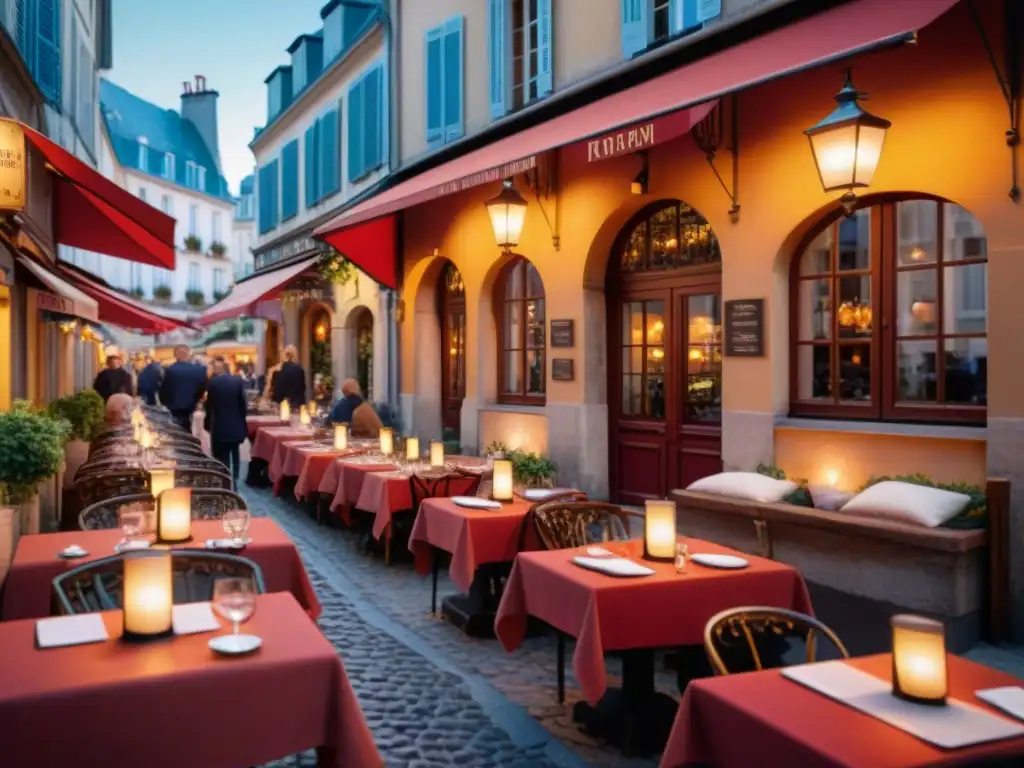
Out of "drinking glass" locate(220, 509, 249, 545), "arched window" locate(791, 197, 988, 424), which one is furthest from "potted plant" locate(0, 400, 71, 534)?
"arched window" locate(791, 197, 988, 424)

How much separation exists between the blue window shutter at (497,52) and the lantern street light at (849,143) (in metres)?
6.24

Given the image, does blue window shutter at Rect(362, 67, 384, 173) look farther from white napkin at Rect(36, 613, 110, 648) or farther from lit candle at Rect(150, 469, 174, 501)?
white napkin at Rect(36, 613, 110, 648)

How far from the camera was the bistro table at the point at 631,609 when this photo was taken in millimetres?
3904

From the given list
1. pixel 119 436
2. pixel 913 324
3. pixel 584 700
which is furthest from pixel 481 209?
pixel 584 700

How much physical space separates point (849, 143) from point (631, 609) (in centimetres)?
330

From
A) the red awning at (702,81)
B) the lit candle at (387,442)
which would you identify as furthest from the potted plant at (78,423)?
the red awning at (702,81)

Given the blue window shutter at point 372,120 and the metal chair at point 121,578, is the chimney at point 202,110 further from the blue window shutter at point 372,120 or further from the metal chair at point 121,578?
the metal chair at point 121,578

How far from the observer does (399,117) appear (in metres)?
14.1

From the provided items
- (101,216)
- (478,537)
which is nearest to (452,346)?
(101,216)

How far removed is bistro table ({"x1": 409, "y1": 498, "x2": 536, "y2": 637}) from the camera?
5715 millimetres

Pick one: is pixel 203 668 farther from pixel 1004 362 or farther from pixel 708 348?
pixel 708 348

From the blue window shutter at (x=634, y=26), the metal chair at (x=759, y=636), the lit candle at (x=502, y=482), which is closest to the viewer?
the metal chair at (x=759, y=636)

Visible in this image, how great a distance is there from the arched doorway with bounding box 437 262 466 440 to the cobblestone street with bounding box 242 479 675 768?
229 inches

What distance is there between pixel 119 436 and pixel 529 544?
578 cm
